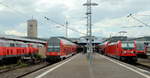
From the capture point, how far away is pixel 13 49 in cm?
3041

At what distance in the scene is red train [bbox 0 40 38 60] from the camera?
1046 inches

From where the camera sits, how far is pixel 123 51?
30984mm

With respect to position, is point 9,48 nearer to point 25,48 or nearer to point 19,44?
point 19,44

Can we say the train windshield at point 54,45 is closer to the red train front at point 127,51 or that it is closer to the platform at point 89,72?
the red train front at point 127,51

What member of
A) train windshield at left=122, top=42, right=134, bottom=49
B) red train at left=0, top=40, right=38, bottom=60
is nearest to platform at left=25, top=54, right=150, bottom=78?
red train at left=0, top=40, right=38, bottom=60

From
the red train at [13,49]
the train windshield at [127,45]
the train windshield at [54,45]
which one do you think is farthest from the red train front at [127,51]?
the red train at [13,49]

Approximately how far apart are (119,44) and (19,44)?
13.2 m

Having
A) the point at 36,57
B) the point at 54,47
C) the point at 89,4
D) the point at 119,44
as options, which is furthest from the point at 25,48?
the point at 119,44

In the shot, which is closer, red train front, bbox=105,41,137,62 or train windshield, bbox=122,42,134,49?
red train front, bbox=105,41,137,62

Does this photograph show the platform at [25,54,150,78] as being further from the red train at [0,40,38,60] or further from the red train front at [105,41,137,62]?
the red train front at [105,41,137,62]

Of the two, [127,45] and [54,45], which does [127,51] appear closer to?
[127,45]

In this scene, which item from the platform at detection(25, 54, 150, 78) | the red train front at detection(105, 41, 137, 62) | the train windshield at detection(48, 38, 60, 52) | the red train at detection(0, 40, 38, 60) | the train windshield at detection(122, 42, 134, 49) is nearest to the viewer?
the platform at detection(25, 54, 150, 78)

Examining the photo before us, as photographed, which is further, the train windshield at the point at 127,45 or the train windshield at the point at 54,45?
the train windshield at the point at 54,45

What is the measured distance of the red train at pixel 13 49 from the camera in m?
26.6
